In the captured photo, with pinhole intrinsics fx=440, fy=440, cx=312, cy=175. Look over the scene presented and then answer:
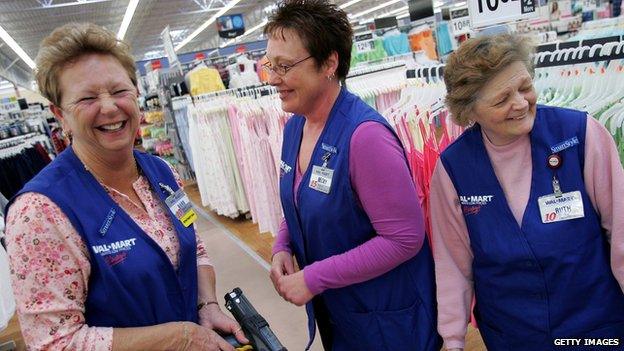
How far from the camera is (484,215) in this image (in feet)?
4.42

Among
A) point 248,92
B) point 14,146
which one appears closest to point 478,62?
point 248,92

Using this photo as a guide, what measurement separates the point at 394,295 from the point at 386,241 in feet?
0.80

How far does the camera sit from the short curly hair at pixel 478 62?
124 cm

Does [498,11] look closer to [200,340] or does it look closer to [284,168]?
[284,168]

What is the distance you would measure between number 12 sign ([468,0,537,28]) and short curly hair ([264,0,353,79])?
4.22 ft

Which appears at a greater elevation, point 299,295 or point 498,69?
point 498,69

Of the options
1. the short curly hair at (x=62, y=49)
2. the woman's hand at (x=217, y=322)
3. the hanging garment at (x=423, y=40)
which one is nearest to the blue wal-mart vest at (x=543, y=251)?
the woman's hand at (x=217, y=322)

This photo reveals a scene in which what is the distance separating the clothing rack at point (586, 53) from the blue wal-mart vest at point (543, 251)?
2.04 feet

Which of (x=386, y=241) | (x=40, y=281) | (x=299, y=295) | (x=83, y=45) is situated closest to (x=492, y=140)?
(x=386, y=241)

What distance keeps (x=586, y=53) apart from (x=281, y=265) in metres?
1.52

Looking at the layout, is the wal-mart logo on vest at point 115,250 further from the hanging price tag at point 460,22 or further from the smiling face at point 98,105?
the hanging price tag at point 460,22

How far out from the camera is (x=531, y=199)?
126cm

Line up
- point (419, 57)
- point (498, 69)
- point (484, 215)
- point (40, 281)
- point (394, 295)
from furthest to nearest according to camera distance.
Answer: point (419, 57) → point (394, 295) → point (484, 215) → point (498, 69) → point (40, 281)

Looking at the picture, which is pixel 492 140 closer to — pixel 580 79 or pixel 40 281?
pixel 580 79
